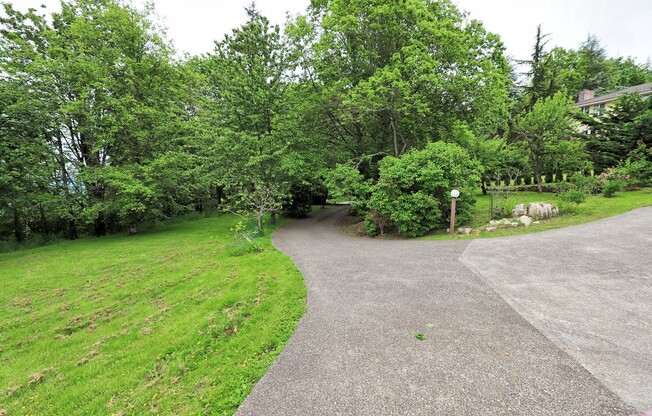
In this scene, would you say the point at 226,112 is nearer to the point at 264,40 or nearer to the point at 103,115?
the point at 264,40

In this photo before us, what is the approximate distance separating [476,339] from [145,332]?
5286mm

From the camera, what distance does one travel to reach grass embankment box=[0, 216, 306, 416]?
3.00 m

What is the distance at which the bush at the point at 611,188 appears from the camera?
12.7m

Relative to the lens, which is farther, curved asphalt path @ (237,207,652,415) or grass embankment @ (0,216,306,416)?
grass embankment @ (0,216,306,416)

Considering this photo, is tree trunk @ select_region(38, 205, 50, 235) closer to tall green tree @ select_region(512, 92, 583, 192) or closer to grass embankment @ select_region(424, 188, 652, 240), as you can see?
grass embankment @ select_region(424, 188, 652, 240)

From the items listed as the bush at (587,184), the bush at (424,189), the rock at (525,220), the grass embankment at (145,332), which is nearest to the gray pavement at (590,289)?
the rock at (525,220)

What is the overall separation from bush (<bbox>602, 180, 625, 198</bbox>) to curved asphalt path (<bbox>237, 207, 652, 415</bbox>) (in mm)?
8557

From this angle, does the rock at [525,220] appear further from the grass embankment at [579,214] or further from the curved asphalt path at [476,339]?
the curved asphalt path at [476,339]

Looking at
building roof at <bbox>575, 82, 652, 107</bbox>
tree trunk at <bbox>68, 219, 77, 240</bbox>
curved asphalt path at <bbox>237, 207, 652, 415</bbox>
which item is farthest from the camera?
building roof at <bbox>575, 82, 652, 107</bbox>

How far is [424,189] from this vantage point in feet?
33.4

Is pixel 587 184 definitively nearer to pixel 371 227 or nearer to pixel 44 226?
pixel 371 227

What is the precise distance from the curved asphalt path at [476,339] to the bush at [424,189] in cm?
353

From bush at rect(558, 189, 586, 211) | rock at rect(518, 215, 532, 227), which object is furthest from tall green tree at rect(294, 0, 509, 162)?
rock at rect(518, 215, 532, 227)

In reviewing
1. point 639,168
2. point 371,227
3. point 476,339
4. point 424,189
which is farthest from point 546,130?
point 476,339
